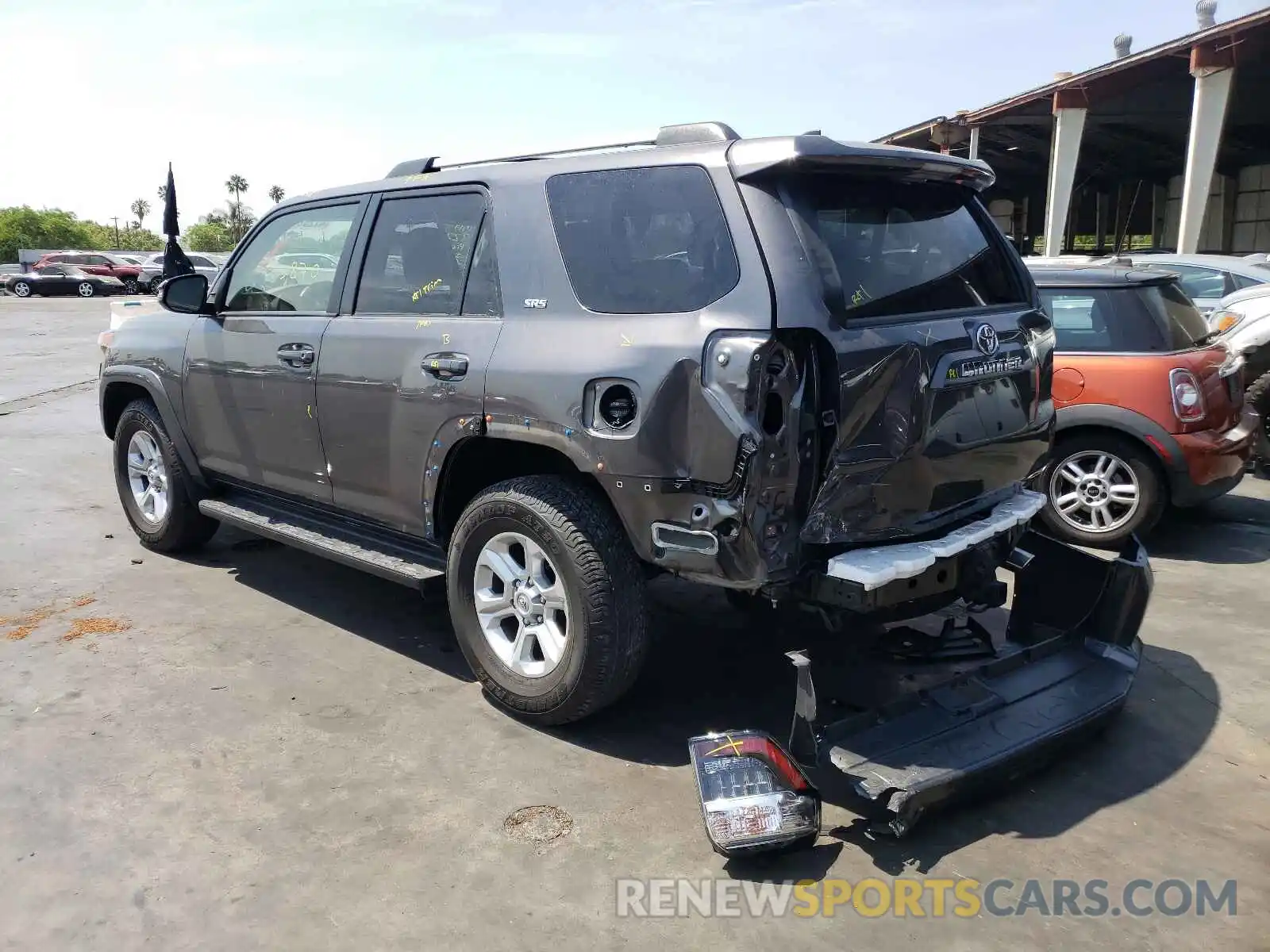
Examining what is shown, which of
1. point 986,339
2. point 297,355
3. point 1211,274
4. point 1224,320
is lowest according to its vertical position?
point 1224,320

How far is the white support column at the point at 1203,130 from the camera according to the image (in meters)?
16.6

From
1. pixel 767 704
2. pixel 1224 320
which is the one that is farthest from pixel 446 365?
pixel 1224 320

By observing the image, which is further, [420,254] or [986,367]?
[420,254]

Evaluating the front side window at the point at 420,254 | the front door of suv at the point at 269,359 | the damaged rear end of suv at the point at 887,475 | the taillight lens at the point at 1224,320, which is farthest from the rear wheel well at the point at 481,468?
the taillight lens at the point at 1224,320

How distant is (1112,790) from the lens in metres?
3.34

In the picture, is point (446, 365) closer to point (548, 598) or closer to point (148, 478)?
point (548, 598)

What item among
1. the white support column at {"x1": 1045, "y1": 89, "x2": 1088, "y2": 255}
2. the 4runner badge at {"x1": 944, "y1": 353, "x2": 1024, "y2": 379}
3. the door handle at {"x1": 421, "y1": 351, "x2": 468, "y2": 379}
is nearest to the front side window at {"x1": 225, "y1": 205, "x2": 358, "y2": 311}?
the door handle at {"x1": 421, "y1": 351, "x2": 468, "y2": 379}

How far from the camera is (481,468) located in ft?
13.3

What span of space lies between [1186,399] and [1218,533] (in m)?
1.26

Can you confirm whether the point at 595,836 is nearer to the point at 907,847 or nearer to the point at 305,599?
the point at 907,847

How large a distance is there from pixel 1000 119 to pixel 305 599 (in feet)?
69.8

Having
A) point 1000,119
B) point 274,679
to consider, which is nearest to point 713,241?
Answer: point 274,679

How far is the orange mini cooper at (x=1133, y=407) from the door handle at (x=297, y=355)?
13.7 ft

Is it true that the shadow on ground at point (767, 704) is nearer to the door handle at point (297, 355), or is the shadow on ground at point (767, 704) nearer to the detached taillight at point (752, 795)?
the detached taillight at point (752, 795)
